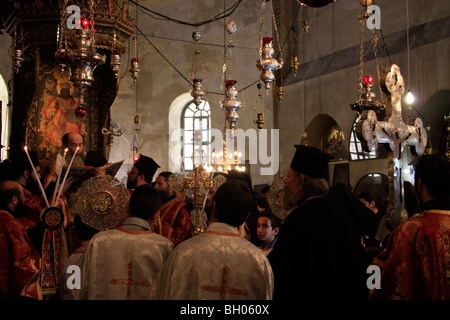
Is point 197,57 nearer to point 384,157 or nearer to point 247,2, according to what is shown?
point 247,2

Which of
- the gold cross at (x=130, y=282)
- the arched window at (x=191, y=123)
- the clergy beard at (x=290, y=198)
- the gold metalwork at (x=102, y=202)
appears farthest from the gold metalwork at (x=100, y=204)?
the arched window at (x=191, y=123)

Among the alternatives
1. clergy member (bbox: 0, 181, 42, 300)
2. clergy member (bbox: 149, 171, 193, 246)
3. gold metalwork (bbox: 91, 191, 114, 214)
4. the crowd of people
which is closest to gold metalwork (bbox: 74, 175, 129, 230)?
gold metalwork (bbox: 91, 191, 114, 214)

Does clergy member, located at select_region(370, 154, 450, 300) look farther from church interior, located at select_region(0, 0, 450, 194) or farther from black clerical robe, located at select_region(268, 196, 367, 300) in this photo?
church interior, located at select_region(0, 0, 450, 194)

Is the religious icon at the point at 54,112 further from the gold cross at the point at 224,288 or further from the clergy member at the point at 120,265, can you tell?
the gold cross at the point at 224,288

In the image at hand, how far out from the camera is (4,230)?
129 inches

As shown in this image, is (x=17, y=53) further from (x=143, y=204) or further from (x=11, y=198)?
(x=143, y=204)

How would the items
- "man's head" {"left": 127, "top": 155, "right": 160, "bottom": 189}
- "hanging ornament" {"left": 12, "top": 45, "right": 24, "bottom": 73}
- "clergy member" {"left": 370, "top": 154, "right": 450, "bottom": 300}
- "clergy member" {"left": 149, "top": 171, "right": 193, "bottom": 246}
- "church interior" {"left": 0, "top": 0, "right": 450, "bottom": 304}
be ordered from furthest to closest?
"church interior" {"left": 0, "top": 0, "right": 450, "bottom": 304} → "hanging ornament" {"left": 12, "top": 45, "right": 24, "bottom": 73} → "man's head" {"left": 127, "top": 155, "right": 160, "bottom": 189} → "clergy member" {"left": 149, "top": 171, "right": 193, "bottom": 246} → "clergy member" {"left": 370, "top": 154, "right": 450, "bottom": 300}

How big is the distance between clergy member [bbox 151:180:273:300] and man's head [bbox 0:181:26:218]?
1340 mm

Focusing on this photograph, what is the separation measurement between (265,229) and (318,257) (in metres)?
1.69

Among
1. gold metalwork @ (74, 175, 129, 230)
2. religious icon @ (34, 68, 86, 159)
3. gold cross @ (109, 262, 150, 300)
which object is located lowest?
gold cross @ (109, 262, 150, 300)

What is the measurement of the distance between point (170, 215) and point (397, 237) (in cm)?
289

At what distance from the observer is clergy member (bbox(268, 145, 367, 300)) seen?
310 centimetres

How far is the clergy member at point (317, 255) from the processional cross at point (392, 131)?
120 centimetres
